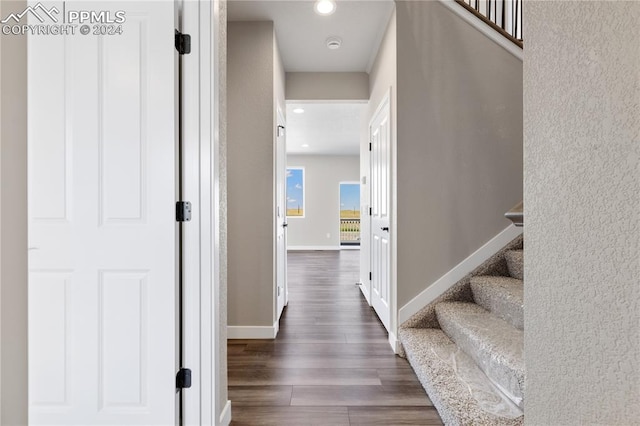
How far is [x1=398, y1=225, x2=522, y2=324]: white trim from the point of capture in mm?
2570

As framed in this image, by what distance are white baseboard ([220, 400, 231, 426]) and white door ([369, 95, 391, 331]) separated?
150 centimetres

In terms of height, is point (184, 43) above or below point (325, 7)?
below

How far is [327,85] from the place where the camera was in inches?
154

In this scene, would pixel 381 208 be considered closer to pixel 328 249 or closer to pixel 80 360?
pixel 80 360

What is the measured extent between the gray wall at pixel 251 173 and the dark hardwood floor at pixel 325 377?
0.38m

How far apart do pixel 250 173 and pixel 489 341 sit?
2061 millimetres

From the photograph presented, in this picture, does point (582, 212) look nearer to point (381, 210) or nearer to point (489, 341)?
point (489, 341)


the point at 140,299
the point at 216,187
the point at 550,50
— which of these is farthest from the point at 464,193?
the point at 140,299

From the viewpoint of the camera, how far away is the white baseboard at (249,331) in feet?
9.52

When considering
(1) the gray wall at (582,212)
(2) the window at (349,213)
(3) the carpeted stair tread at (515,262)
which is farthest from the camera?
(2) the window at (349,213)

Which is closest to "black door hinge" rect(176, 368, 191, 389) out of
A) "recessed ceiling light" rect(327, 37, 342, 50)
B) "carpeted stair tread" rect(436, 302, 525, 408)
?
"carpeted stair tread" rect(436, 302, 525, 408)

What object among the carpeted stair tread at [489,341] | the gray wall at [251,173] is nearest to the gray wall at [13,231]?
the carpeted stair tread at [489,341]

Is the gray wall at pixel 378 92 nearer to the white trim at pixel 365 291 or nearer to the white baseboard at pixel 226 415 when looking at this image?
the white trim at pixel 365 291

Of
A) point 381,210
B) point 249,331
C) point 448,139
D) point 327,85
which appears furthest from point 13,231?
point 327,85
